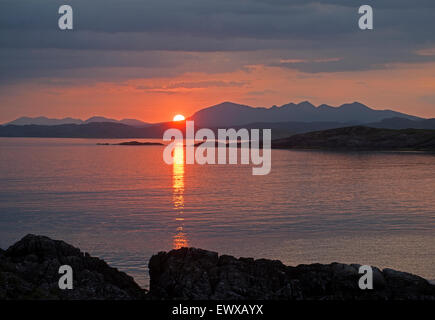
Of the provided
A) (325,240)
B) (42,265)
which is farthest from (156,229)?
(42,265)

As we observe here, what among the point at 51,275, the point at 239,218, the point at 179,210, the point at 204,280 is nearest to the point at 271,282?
the point at 204,280

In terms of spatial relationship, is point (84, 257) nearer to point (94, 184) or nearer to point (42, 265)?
point (42, 265)

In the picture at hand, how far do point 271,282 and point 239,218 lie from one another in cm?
2678

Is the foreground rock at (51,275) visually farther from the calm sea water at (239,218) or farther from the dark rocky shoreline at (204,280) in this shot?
the calm sea water at (239,218)

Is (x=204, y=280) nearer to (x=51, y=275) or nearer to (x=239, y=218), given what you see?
(x=51, y=275)

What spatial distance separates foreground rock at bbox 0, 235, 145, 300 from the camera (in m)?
22.3

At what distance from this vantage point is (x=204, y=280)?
24.9 metres

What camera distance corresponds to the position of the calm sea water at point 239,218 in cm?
3731

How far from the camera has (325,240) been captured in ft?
135

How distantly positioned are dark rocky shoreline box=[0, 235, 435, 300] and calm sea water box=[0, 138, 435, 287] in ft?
15.3

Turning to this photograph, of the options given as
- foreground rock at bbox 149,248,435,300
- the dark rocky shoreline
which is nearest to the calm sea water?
the dark rocky shoreline

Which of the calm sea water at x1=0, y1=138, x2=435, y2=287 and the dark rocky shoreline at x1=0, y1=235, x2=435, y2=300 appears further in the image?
the calm sea water at x1=0, y1=138, x2=435, y2=287

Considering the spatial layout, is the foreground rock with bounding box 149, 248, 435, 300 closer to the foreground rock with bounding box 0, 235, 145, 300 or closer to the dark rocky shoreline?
the dark rocky shoreline

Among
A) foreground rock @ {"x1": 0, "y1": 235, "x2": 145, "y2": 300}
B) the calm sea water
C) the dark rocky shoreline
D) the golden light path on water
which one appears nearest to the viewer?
foreground rock @ {"x1": 0, "y1": 235, "x2": 145, "y2": 300}
